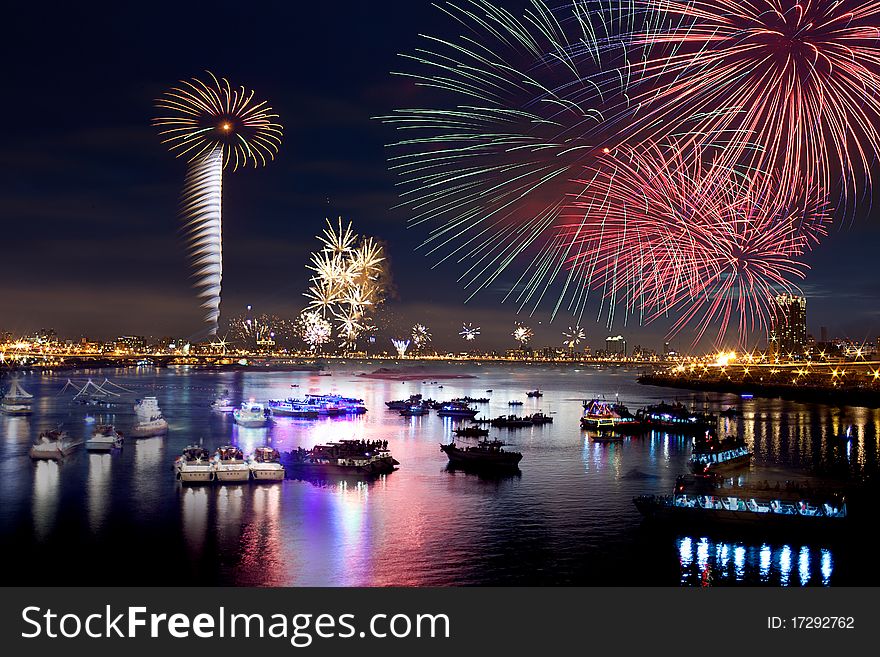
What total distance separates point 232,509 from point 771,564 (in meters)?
19.6

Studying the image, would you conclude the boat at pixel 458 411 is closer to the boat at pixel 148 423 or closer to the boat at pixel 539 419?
the boat at pixel 539 419

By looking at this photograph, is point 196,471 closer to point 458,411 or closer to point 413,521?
point 413,521

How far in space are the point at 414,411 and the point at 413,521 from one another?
50538 millimetres

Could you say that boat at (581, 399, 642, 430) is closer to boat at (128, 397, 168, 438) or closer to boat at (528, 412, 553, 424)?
boat at (528, 412, 553, 424)

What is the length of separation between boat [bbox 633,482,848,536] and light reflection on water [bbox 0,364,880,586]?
3.31 ft

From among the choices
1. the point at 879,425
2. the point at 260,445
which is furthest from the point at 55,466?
the point at 879,425

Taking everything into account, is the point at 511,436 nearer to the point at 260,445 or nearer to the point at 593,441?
the point at 593,441

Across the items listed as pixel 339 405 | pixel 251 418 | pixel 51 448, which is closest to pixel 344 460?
pixel 51 448

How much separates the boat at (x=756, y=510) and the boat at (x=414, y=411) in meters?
51.0

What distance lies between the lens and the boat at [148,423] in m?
55.5

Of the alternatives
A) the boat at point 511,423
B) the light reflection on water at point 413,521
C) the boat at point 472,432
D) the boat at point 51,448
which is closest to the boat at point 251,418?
the light reflection on water at point 413,521

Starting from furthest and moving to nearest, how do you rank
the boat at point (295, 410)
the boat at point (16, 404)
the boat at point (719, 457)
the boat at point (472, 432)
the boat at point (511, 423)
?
the boat at point (295, 410) < the boat at point (16, 404) < the boat at point (511, 423) < the boat at point (472, 432) < the boat at point (719, 457)

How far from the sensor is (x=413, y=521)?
29.7 metres

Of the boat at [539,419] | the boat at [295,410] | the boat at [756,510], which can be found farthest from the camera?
the boat at [295,410]
